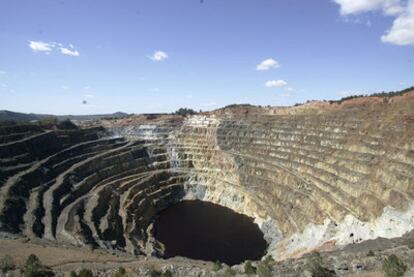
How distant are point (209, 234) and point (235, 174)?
847 inches

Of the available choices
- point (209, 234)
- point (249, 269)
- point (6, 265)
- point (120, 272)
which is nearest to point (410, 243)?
point (249, 269)

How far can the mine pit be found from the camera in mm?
53219

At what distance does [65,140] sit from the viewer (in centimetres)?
8588

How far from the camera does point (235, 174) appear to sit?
7912cm

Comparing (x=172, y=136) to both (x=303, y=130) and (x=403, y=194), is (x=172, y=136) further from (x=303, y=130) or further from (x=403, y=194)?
(x=403, y=194)

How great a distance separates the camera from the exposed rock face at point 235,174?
49031mm

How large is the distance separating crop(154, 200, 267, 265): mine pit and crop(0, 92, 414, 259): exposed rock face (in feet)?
7.37

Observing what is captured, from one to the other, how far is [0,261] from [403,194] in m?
45.5

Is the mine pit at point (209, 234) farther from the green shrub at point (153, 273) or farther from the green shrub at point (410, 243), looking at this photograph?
the green shrub at point (410, 243)

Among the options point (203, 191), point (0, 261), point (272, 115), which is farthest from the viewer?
point (272, 115)

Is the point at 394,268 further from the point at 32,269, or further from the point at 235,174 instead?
the point at 235,174

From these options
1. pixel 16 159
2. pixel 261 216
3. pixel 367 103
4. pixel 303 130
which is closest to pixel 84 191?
pixel 16 159

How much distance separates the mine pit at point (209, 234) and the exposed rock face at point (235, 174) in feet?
7.37

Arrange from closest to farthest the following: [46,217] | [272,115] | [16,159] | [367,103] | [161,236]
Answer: [46,217] < [161,236] < [16,159] < [367,103] < [272,115]
